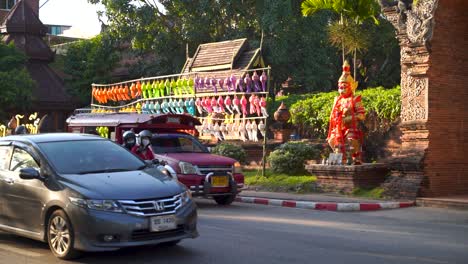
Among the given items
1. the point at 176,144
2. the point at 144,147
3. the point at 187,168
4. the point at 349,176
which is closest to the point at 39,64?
the point at 176,144

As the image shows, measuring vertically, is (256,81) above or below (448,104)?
above

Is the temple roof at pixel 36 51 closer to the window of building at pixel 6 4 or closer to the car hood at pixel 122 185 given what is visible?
the window of building at pixel 6 4

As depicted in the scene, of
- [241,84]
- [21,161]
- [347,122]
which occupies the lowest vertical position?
[21,161]

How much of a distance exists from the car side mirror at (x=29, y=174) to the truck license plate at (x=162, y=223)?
1681 mm

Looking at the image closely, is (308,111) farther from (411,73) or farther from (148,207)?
(148,207)

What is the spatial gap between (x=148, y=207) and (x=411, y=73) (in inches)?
387

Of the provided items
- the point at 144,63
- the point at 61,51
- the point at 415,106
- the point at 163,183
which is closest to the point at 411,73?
the point at 415,106

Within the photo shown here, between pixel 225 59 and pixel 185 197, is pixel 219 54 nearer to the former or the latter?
pixel 225 59

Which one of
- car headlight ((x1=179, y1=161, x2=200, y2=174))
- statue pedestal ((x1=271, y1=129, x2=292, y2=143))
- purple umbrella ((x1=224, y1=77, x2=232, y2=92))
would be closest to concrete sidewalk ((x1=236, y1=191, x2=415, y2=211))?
car headlight ((x1=179, y1=161, x2=200, y2=174))

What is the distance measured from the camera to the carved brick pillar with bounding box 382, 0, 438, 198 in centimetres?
1580

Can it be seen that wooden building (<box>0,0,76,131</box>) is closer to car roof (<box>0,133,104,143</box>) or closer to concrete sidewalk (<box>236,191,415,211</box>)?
concrete sidewalk (<box>236,191,415,211</box>)

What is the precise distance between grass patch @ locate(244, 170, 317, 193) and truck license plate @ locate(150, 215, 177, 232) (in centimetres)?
965

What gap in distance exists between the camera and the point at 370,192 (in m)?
16.5

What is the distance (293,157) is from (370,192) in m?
3.24
